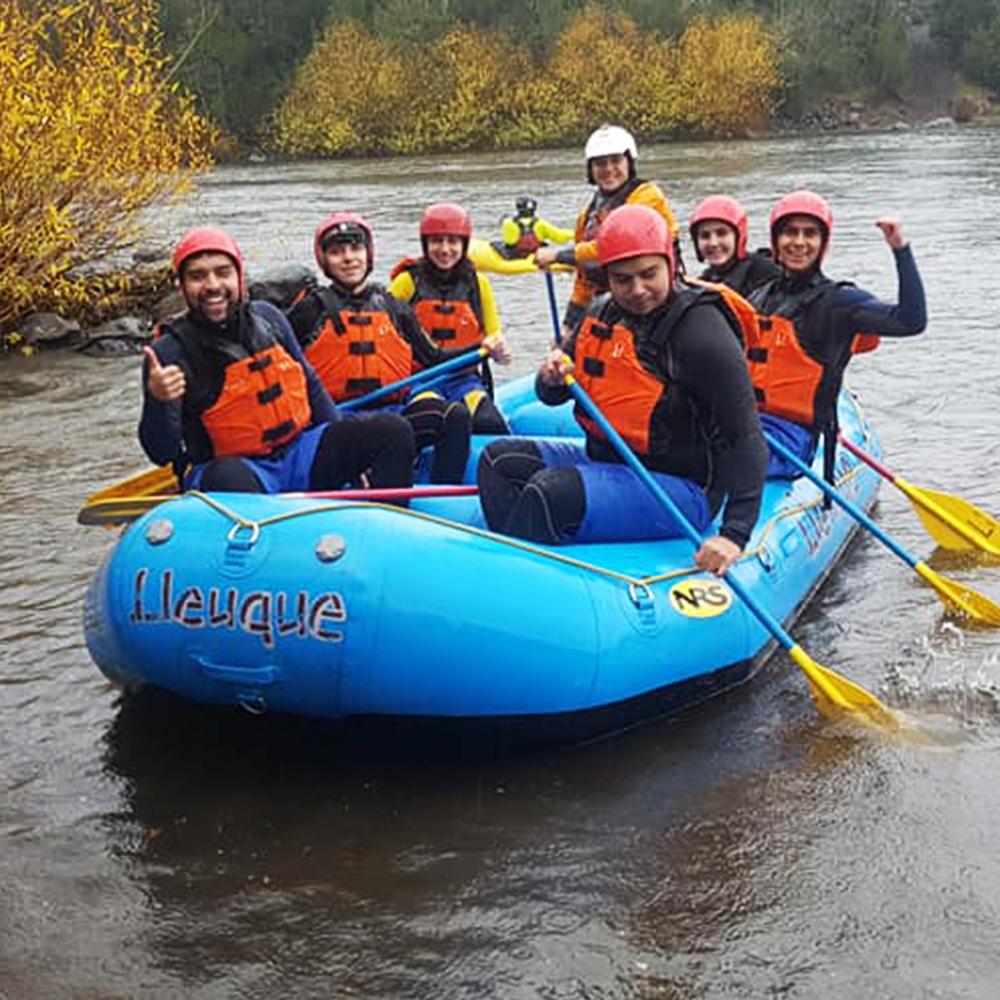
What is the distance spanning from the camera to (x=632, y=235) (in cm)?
371

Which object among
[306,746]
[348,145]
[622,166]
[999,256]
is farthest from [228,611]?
[348,145]

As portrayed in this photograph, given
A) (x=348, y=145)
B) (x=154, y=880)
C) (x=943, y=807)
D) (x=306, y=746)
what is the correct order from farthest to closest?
(x=348, y=145) < (x=306, y=746) < (x=943, y=807) < (x=154, y=880)

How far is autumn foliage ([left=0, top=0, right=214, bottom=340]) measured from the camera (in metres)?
8.89

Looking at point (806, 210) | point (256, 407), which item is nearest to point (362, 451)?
point (256, 407)

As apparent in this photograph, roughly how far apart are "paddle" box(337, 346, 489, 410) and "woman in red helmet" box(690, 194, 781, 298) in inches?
44.0

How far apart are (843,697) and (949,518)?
1.59m

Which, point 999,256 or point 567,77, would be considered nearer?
point 999,256

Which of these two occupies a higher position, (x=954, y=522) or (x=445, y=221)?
(x=445, y=221)

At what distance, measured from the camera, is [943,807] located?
3404 millimetres

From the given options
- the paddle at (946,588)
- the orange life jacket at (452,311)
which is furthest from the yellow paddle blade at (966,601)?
the orange life jacket at (452,311)

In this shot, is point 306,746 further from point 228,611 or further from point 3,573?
point 3,573

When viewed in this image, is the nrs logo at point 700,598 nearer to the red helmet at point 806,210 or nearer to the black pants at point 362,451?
the black pants at point 362,451

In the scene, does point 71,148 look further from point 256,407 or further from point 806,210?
point 806,210

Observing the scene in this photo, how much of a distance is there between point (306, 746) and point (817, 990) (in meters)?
Result: 1.58
